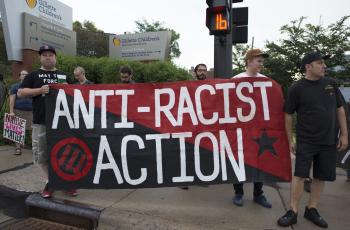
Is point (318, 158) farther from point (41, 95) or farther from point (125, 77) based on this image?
point (41, 95)

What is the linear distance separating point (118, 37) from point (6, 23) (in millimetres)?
8542

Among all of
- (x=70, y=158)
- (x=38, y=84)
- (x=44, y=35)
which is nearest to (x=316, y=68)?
(x=70, y=158)

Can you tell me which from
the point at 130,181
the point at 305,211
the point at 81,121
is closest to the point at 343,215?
the point at 305,211

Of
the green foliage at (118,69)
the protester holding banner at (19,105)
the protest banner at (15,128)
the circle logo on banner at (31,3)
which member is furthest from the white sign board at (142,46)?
the protest banner at (15,128)

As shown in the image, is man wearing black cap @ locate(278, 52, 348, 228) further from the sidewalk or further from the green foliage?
the green foliage

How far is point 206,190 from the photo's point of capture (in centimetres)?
534

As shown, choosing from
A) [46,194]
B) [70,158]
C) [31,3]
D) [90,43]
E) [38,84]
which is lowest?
[46,194]

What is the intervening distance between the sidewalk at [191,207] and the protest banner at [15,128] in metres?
1.49

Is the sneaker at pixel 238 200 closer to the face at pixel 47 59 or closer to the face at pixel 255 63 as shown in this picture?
the face at pixel 255 63

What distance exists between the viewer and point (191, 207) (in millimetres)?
4590

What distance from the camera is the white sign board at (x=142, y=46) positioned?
18859 millimetres

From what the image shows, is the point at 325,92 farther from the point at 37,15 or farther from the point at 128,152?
the point at 37,15

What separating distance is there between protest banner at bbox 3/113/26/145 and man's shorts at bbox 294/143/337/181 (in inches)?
202

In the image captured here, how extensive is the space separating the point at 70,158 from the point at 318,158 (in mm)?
2722
